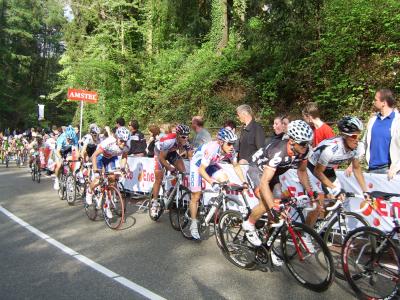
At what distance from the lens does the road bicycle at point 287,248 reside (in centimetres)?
467

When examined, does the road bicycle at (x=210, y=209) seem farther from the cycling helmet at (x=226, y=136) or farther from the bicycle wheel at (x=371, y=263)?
the bicycle wheel at (x=371, y=263)

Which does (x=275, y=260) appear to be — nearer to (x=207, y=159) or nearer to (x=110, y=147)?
(x=207, y=159)

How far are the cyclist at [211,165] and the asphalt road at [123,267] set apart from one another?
0.68m

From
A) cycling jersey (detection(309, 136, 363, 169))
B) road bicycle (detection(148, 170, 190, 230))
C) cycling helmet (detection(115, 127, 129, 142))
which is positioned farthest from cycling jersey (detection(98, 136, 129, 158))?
cycling jersey (detection(309, 136, 363, 169))

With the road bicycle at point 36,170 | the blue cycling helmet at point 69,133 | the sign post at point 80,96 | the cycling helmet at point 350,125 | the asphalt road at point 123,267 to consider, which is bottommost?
the asphalt road at point 123,267

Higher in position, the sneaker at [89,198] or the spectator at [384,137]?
the spectator at [384,137]

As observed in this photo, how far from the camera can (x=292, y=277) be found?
526 centimetres

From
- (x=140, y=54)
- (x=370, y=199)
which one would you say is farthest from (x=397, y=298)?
(x=140, y=54)

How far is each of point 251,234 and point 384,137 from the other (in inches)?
96.9

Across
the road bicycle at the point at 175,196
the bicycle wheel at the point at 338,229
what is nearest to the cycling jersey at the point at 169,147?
the road bicycle at the point at 175,196

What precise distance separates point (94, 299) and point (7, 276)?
148cm

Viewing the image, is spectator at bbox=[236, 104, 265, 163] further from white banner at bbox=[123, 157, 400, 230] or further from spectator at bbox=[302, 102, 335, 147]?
spectator at bbox=[302, 102, 335, 147]

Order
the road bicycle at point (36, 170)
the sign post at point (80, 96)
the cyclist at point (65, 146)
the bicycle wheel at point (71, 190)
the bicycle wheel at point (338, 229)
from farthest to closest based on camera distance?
the sign post at point (80, 96), the road bicycle at point (36, 170), the cyclist at point (65, 146), the bicycle wheel at point (71, 190), the bicycle wheel at point (338, 229)

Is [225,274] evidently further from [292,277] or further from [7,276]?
[7,276]
